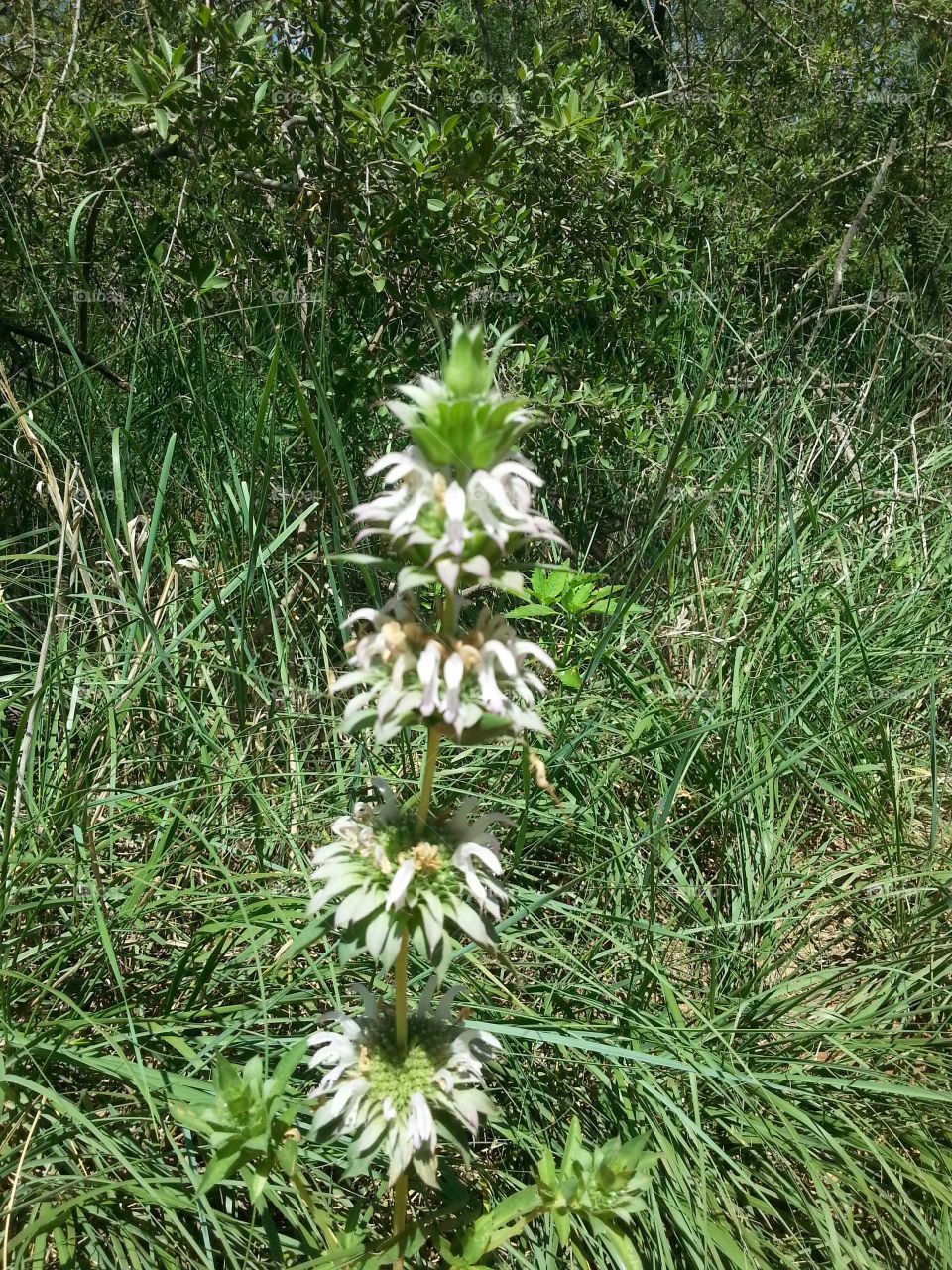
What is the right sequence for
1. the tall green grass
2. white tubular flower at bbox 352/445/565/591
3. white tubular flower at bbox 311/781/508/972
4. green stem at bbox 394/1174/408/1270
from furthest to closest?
1. the tall green grass
2. green stem at bbox 394/1174/408/1270
3. white tubular flower at bbox 311/781/508/972
4. white tubular flower at bbox 352/445/565/591

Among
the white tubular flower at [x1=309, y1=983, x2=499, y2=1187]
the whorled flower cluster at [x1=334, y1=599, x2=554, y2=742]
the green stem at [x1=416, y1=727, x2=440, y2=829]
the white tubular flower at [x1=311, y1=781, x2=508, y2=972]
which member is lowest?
the white tubular flower at [x1=309, y1=983, x2=499, y2=1187]

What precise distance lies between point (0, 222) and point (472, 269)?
127 centimetres

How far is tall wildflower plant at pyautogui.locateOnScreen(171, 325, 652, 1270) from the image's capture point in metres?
0.83

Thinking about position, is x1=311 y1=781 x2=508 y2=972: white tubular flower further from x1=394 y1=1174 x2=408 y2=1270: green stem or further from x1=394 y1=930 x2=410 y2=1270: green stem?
x1=394 y1=1174 x2=408 y2=1270: green stem

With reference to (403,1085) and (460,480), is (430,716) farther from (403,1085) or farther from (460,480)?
(403,1085)

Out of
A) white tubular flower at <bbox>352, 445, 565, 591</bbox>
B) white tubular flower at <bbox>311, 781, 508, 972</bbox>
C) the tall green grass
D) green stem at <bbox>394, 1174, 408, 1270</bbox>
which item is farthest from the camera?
the tall green grass

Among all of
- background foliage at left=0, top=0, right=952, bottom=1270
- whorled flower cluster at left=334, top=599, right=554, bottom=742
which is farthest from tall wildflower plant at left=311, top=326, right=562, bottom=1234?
background foliage at left=0, top=0, right=952, bottom=1270

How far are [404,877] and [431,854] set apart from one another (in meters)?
0.05

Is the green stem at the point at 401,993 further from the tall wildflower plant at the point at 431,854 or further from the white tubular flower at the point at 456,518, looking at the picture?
the white tubular flower at the point at 456,518

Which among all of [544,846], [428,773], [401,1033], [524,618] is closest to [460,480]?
[428,773]

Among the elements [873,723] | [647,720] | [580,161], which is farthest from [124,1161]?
[580,161]

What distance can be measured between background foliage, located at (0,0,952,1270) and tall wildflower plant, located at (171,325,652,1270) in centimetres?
18

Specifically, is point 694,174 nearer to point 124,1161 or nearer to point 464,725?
point 464,725

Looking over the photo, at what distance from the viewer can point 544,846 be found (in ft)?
5.86
